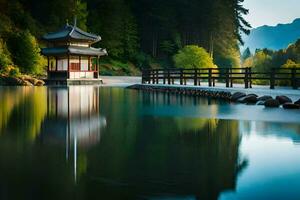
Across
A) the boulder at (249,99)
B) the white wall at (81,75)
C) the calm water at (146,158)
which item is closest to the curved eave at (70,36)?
the white wall at (81,75)

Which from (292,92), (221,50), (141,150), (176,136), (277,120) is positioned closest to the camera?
(141,150)

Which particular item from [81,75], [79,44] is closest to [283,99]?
[81,75]

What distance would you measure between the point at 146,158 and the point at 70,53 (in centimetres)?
3712

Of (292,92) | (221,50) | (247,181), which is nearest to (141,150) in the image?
(247,181)

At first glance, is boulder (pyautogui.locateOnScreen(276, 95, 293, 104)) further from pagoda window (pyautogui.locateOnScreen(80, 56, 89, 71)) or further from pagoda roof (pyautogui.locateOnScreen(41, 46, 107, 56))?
pagoda window (pyautogui.locateOnScreen(80, 56, 89, 71))

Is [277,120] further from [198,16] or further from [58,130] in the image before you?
[198,16]

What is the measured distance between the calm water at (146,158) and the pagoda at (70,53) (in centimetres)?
3066

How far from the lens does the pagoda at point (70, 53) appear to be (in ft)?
148

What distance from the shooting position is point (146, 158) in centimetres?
854

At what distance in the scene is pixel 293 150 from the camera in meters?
9.71

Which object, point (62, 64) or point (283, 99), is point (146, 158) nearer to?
point (283, 99)

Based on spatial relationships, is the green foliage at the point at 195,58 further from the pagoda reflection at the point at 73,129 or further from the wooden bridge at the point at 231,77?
the pagoda reflection at the point at 73,129

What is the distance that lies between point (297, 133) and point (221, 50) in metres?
59.2

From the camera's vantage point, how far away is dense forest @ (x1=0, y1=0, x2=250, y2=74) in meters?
60.1
